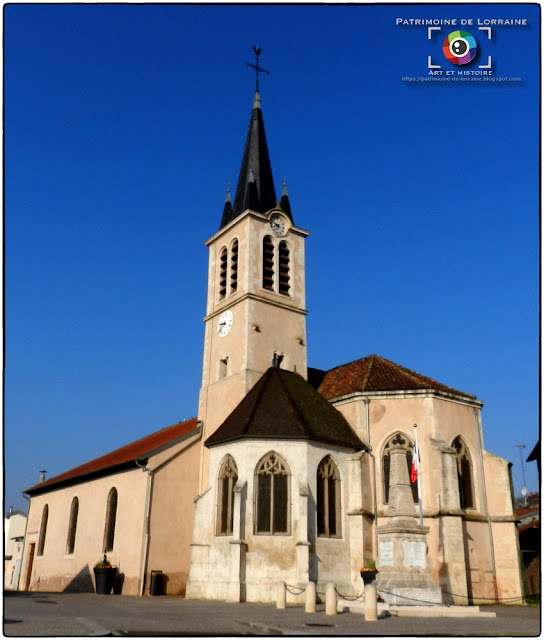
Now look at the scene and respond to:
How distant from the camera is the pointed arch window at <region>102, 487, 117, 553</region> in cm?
2859

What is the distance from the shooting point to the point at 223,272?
33.9 m

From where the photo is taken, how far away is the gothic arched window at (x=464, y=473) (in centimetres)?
2496

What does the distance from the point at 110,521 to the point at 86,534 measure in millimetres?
2740

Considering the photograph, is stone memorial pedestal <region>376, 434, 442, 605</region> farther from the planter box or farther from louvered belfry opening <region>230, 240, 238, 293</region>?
louvered belfry opening <region>230, 240, 238, 293</region>

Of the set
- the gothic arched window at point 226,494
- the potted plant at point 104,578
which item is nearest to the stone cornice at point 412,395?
the gothic arched window at point 226,494

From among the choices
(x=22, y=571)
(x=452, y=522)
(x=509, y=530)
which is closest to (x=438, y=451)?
(x=452, y=522)

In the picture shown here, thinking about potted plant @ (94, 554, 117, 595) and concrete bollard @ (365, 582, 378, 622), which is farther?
potted plant @ (94, 554, 117, 595)

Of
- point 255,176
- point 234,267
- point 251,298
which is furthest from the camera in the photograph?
point 255,176

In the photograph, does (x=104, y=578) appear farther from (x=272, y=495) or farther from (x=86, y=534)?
(x=272, y=495)

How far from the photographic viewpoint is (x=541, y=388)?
10.2 metres

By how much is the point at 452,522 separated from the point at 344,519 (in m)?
3.92

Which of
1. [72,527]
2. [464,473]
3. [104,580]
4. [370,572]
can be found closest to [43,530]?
[72,527]
